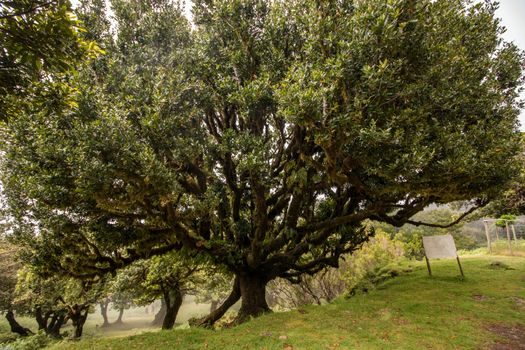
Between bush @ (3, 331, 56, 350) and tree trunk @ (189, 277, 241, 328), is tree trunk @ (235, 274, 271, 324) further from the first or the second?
bush @ (3, 331, 56, 350)

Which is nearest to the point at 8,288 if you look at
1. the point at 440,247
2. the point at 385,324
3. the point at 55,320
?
the point at 55,320

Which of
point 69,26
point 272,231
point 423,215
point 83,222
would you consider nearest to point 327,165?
point 272,231

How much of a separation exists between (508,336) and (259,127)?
9629mm

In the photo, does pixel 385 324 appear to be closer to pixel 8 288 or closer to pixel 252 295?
pixel 252 295

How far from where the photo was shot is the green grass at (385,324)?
25.7 ft

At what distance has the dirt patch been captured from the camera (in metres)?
7.44

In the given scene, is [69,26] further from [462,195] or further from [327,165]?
[462,195]

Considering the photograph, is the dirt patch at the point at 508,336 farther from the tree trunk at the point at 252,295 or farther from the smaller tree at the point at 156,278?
the smaller tree at the point at 156,278

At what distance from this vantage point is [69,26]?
534cm

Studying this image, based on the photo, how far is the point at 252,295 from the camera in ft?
41.7

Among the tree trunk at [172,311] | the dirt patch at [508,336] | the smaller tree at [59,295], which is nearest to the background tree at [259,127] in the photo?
the dirt patch at [508,336]

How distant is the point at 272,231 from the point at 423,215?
173ft

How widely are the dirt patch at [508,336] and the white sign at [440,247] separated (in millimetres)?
4468

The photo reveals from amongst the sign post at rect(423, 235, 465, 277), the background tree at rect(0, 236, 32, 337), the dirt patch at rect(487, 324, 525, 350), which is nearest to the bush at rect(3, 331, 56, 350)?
the background tree at rect(0, 236, 32, 337)
